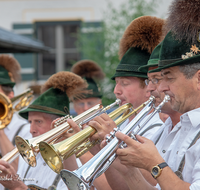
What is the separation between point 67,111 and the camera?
3.39 m

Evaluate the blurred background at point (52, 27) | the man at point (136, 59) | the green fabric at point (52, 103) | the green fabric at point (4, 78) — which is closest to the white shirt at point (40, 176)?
the green fabric at point (52, 103)

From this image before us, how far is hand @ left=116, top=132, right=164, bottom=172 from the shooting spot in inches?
68.6

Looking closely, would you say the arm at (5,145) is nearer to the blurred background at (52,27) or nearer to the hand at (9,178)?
the hand at (9,178)

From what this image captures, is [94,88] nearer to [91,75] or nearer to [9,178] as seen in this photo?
[91,75]

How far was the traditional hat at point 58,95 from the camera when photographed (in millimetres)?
3303

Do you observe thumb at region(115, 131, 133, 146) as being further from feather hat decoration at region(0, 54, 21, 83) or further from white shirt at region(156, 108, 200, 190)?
feather hat decoration at region(0, 54, 21, 83)

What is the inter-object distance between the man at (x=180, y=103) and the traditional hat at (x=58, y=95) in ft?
5.13

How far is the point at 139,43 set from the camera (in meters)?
2.90

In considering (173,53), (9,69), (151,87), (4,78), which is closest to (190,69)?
(173,53)

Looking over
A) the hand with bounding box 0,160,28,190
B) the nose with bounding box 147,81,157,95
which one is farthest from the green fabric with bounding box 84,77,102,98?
the nose with bounding box 147,81,157,95

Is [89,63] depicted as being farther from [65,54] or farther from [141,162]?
[65,54]

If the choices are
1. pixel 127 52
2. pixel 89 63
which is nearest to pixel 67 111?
pixel 127 52

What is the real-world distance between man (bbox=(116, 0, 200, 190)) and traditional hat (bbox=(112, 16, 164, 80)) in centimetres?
87

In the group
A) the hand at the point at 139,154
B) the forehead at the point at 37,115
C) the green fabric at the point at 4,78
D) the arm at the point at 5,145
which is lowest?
the arm at the point at 5,145
